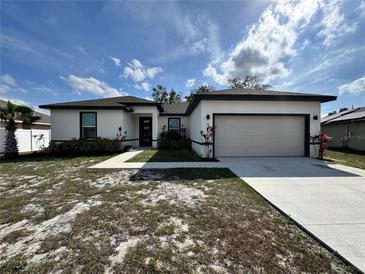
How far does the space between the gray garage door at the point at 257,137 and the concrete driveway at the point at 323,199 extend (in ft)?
8.76

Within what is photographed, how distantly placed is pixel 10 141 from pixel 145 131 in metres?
8.55

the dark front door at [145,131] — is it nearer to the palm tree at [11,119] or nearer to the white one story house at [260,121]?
the white one story house at [260,121]

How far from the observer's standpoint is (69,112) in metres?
11.4

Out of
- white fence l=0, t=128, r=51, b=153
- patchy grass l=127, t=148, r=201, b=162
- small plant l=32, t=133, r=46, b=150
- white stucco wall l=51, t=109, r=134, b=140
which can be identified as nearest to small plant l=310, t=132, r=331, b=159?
patchy grass l=127, t=148, r=201, b=162

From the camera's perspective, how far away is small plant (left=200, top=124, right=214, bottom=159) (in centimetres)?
869

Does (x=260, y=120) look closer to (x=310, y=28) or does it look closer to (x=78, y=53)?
(x=310, y=28)

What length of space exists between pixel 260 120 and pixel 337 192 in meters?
5.59

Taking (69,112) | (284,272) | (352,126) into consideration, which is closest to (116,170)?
(284,272)

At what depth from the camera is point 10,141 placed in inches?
387

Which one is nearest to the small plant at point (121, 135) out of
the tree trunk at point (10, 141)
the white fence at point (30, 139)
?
the tree trunk at point (10, 141)

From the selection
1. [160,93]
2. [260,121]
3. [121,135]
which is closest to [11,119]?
[121,135]

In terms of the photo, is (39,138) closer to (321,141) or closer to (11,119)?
(11,119)

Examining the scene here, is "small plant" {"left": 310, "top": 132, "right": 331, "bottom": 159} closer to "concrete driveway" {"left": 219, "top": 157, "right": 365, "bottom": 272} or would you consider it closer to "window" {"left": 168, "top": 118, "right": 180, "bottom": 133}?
"concrete driveway" {"left": 219, "top": 157, "right": 365, "bottom": 272}

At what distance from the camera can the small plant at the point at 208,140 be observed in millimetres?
8688
